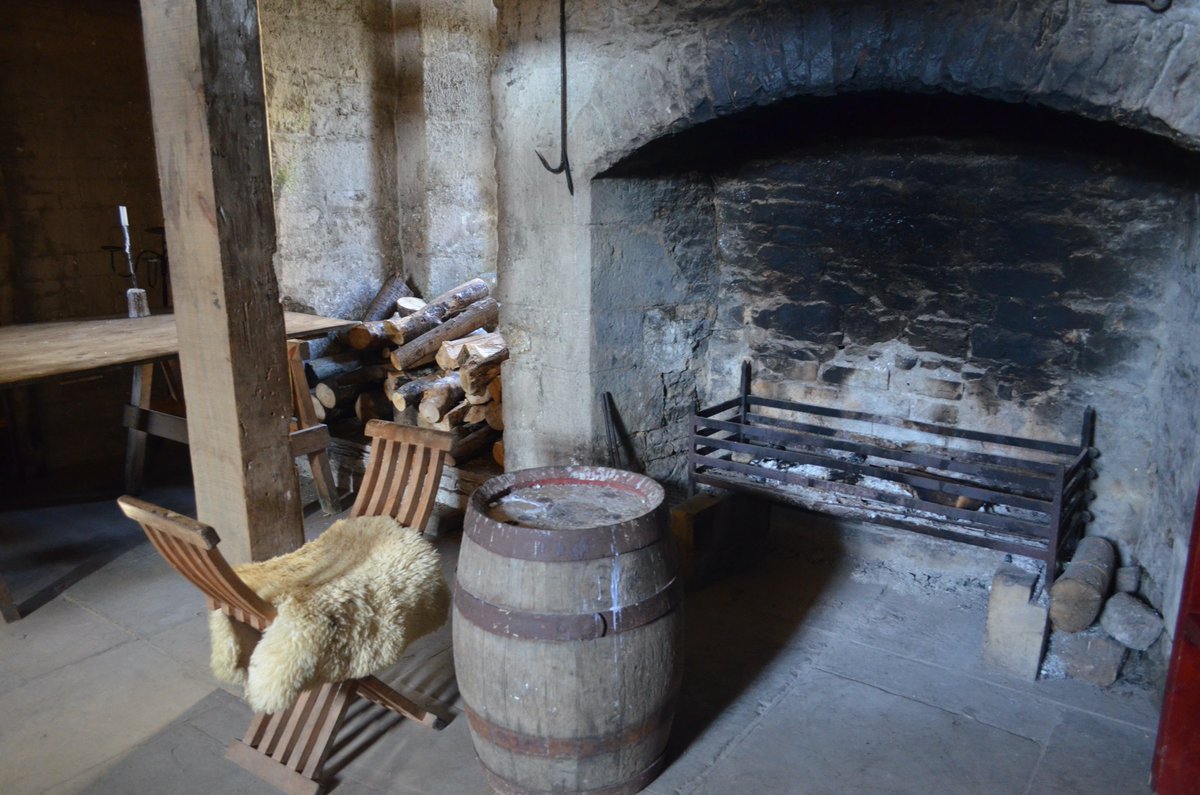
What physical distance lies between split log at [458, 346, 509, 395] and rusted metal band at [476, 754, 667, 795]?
2413 mm

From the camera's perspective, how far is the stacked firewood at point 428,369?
4621 mm

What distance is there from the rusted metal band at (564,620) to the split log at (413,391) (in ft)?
8.71

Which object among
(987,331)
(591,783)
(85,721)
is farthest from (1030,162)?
(85,721)

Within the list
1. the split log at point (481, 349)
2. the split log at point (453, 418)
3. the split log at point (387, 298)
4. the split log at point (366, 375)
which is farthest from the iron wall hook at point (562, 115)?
the split log at point (387, 298)

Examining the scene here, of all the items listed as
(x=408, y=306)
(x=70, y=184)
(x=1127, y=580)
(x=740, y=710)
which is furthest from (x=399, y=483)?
(x=70, y=184)

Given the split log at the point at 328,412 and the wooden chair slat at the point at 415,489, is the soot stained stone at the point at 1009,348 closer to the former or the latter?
the wooden chair slat at the point at 415,489

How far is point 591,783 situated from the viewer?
→ 233 centimetres

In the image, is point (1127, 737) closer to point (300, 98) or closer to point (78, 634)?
point (78, 634)

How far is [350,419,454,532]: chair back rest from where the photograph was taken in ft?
9.26

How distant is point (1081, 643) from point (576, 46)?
295 centimetres

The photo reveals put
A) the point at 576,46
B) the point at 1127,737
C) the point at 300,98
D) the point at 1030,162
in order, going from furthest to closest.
A: the point at 300,98 → the point at 576,46 → the point at 1030,162 → the point at 1127,737

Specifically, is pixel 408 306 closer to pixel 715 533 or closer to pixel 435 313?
→ pixel 435 313

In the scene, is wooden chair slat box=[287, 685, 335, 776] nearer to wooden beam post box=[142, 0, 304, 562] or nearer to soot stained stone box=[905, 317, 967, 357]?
wooden beam post box=[142, 0, 304, 562]

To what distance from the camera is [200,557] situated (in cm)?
211
